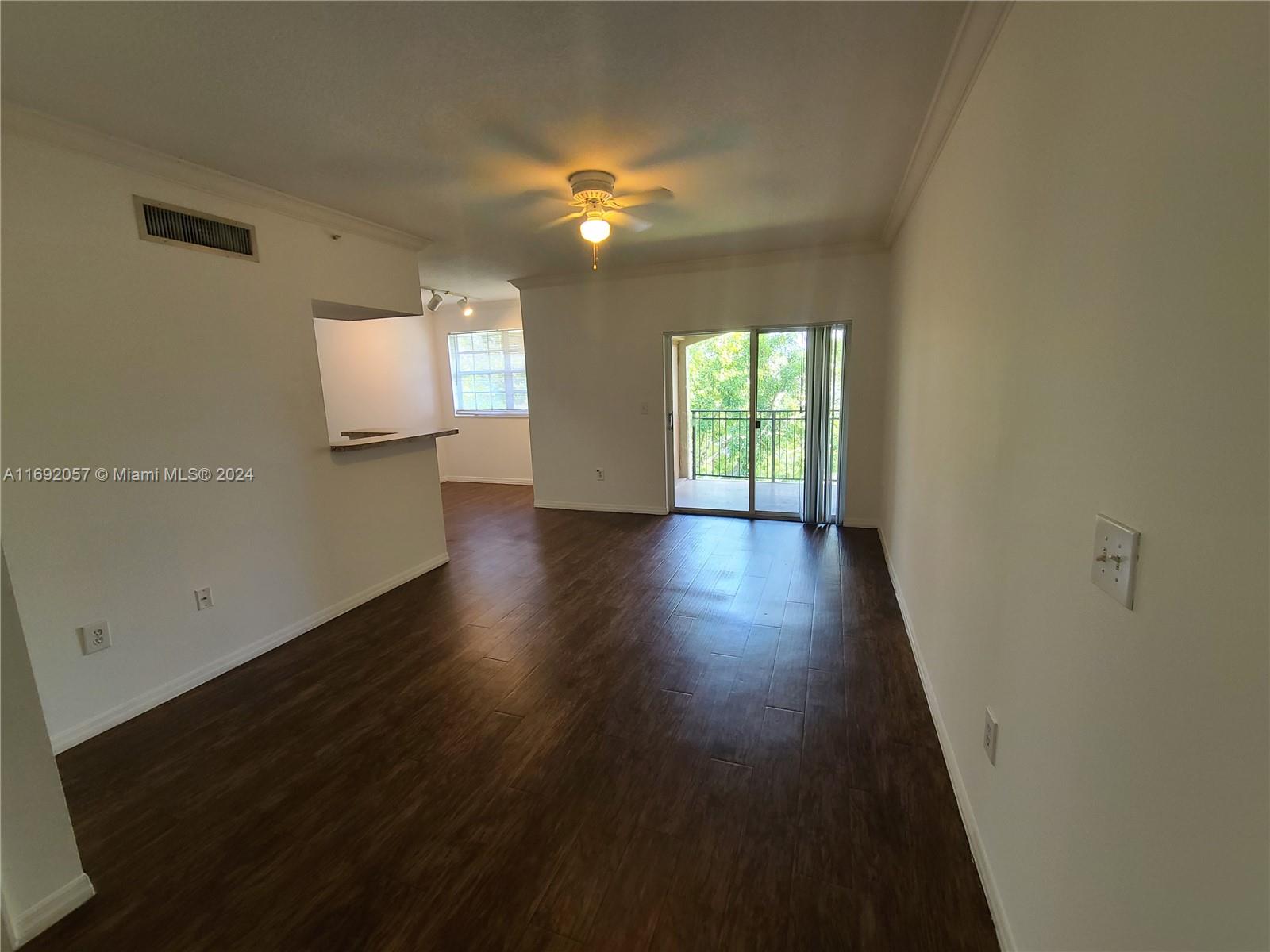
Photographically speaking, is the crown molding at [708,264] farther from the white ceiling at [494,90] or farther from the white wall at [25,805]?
the white wall at [25,805]

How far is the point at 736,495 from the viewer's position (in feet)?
20.6

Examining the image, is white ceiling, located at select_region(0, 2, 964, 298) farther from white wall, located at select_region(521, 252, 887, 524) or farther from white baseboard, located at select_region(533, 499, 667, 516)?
white baseboard, located at select_region(533, 499, 667, 516)

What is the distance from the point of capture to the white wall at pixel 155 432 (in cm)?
208

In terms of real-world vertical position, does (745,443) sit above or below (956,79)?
below

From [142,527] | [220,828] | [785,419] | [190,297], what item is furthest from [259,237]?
[785,419]

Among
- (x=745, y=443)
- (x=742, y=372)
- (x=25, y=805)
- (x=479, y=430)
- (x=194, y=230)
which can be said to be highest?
(x=194, y=230)

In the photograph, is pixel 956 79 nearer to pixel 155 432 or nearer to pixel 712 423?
pixel 155 432

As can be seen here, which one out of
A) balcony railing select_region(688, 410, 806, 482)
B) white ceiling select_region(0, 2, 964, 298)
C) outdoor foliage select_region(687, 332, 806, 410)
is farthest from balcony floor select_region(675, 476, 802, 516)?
white ceiling select_region(0, 2, 964, 298)

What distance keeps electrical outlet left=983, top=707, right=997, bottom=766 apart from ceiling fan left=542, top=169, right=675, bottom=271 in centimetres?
276

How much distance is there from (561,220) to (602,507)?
3.14 meters

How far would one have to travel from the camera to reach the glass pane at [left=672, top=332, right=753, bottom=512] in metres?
5.98

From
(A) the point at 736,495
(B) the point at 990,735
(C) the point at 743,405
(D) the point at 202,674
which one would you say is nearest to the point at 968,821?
(B) the point at 990,735

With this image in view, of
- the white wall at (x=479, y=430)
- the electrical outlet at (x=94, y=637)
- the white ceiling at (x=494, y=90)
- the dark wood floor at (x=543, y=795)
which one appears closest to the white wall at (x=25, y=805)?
the dark wood floor at (x=543, y=795)

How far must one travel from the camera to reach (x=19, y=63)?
171cm
